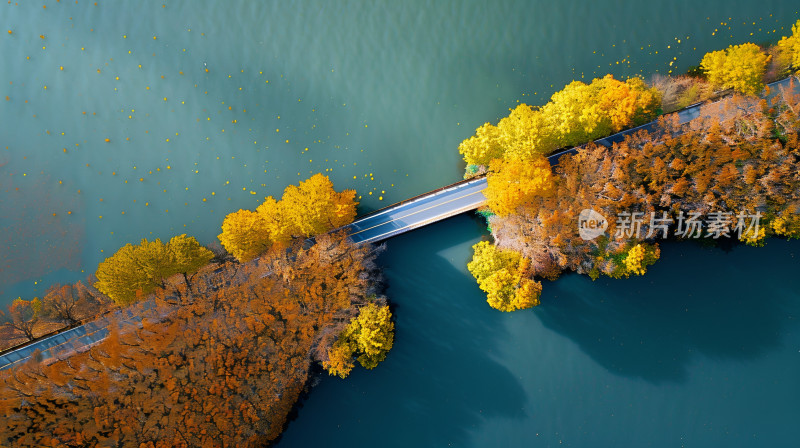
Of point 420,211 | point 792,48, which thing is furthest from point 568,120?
point 792,48

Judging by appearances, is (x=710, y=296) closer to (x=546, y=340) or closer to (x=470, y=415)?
(x=546, y=340)

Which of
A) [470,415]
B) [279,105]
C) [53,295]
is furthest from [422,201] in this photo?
[53,295]

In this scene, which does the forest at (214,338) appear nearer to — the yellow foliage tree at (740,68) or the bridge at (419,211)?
the bridge at (419,211)

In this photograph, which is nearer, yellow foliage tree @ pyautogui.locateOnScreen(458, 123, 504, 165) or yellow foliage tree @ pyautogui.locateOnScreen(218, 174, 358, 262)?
yellow foliage tree @ pyautogui.locateOnScreen(218, 174, 358, 262)

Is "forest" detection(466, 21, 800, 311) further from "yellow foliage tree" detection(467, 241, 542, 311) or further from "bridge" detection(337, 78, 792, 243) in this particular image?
"bridge" detection(337, 78, 792, 243)

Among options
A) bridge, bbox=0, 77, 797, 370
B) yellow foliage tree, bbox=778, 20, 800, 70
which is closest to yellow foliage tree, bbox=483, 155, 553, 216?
bridge, bbox=0, 77, 797, 370

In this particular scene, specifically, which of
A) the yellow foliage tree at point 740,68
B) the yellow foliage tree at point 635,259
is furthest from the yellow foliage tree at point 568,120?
the yellow foliage tree at point 635,259
